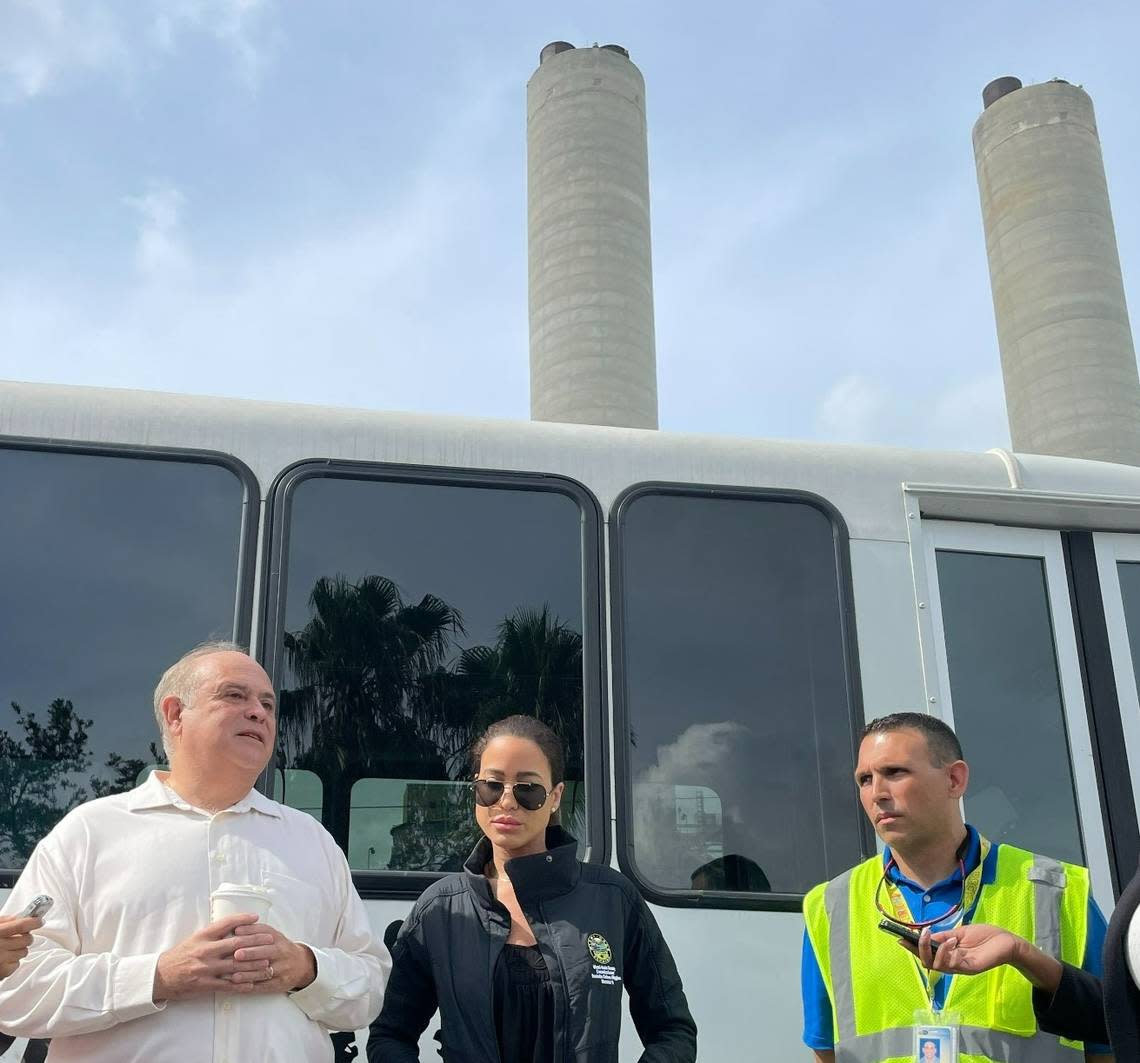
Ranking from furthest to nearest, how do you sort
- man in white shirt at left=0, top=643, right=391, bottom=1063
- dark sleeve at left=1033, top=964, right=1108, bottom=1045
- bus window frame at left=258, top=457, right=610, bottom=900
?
1. bus window frame at left=258, top=457, right=610, bottom=900
2. dark sleeve at left=1033, top=964, right=1108, bottom=1045
3. man in white shirt at left=0, top=643, right=391, bottom=1063

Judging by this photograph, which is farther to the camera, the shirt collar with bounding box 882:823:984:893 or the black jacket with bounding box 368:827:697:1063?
the shirt collar with bounding box 882:823:984:893

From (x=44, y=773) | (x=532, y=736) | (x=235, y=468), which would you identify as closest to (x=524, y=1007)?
(x=532, y=736)

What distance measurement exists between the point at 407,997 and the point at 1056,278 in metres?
23.0

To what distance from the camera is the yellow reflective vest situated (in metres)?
2.81

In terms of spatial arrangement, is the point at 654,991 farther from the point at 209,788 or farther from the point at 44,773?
the point at 44,773

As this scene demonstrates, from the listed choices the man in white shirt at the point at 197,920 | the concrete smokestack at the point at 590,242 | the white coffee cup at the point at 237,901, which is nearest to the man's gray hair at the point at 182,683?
the man in white shirt at the point at 197,920

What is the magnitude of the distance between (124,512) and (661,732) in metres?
1.58

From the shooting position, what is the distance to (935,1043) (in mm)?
2670

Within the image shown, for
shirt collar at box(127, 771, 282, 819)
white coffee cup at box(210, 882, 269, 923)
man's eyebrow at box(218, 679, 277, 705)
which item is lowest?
white coffee cup at box(210, 882, 269, 923)

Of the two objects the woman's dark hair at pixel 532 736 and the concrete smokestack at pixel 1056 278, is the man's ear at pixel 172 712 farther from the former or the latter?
the concrete smokestack at pixel 1056 278

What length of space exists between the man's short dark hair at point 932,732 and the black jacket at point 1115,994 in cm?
53

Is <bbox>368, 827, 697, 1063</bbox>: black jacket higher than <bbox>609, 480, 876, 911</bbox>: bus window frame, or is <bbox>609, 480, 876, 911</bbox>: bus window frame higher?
<bbox>609, 480, 876, 911</bbox>: bus window frame

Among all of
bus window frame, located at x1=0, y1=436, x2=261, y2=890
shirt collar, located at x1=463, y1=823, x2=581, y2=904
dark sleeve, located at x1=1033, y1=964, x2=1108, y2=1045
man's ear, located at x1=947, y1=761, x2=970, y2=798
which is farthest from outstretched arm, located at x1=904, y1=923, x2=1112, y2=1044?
bus window frame, located at x1=0, y1=436, x2=261, y2=890

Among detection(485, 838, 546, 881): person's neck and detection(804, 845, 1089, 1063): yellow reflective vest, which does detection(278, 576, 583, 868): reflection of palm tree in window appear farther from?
detection(804, 845, 1089, 1063): yellow reflective vest
